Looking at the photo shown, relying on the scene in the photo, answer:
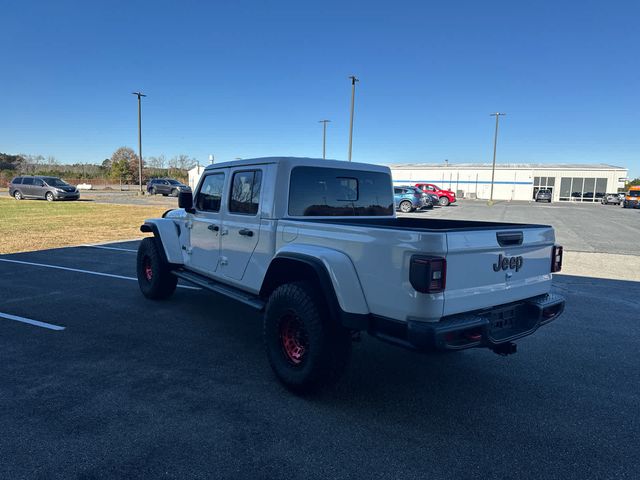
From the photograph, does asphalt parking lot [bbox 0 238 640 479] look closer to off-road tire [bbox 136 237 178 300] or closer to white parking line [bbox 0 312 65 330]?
white parking line [bbox 0 312 65 330]

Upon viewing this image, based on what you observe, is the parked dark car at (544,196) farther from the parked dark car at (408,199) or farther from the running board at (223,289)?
the running board at (223,289)

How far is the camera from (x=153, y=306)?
6.13 metres

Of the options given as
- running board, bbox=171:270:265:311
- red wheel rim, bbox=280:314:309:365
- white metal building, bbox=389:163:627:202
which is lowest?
red wheel rim, bbox=280:314:309:365

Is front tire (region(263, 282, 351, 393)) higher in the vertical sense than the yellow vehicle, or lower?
lower

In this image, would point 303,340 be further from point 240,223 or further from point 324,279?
point 240,223

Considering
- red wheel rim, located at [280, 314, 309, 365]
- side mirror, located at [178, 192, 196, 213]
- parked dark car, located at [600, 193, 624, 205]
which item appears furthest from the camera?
parked dark car, located at [600, 193, 624, 205]

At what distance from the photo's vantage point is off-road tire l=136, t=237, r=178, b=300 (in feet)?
20.0

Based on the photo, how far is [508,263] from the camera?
332cm

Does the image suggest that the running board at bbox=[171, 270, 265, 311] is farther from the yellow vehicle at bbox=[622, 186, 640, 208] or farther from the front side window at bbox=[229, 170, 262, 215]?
the yellow vehicle at bbox=[622, 186, 640, 208]

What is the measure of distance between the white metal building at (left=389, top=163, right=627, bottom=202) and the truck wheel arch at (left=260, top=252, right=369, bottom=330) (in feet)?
193

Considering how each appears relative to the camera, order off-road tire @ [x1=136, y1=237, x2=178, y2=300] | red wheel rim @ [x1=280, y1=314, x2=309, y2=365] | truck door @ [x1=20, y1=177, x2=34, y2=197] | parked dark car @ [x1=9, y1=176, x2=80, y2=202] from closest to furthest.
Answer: red wheel rim @ [x1=280, y1=314, x2=309, y2=365] → off-road tire @ [x1=136, y1=237, x2=178, y2=300] → parked dark car @ [x1=9, y1=176, x2=80, y2=202] → truck door @ [x1=20, y1=177, x2=34, y2=197]

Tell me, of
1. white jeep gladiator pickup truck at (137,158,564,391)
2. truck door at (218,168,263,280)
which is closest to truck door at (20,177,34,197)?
white jeep gladiator pickup truck at (137,158,564,391)

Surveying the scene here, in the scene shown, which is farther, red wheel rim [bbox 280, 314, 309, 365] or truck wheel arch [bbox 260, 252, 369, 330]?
red wheel rim [bbox 280, 314, 309, 365]

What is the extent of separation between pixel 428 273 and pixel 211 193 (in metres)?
3.23
